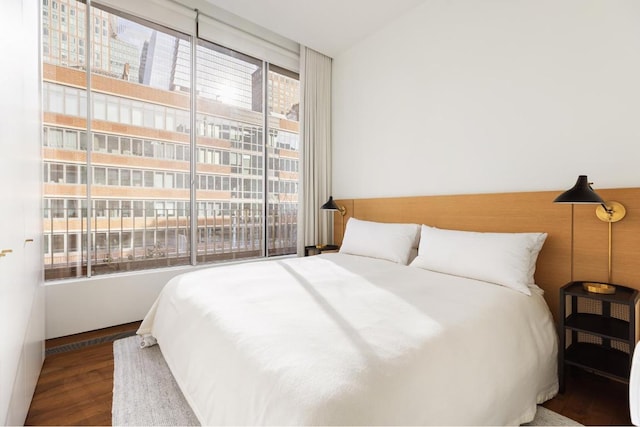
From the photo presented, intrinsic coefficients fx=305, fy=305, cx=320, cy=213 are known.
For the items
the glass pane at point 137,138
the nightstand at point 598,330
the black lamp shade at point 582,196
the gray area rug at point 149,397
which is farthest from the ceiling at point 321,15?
the gray area rug at point 149,397

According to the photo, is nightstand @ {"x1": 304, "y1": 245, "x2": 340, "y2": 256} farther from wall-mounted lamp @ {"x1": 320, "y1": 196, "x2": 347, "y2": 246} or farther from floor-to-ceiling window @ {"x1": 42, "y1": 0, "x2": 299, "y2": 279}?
wall-mounted lamp @ {"x1": 320, "y1": 196, "x2": 347, "y2": 246}

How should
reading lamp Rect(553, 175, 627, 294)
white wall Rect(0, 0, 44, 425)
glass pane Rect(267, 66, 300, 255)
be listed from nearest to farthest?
white wall Rect(0, 0, 44, 425) < reading lamp Rect(553, 175, 627, 294) < glass pane Rect(267, 66, 300, 255)

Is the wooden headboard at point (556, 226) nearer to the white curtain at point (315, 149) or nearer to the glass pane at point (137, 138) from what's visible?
the white curtain at point (315, 149)

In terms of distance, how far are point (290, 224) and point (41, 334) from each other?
240 cm

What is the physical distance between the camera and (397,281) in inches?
75.1

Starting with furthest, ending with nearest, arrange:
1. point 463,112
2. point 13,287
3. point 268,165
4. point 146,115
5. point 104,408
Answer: point 268,165 → point 146,115 → point 463,112 → point 104,408 → point 13,287

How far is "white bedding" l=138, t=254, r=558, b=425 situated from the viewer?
90cm

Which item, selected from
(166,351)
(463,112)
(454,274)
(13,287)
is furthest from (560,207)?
(13,287)

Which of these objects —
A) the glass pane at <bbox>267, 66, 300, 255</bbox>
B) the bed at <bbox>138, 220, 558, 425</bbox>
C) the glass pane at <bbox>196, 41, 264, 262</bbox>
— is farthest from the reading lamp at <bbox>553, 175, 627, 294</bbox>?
the glass pane at <bbox>196, 41, 264, 262</bbox>

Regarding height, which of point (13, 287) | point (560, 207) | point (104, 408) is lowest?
point (104, 408)

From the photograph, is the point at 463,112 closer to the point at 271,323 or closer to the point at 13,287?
the point at 271,323

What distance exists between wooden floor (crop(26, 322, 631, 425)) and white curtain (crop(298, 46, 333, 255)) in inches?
85.5

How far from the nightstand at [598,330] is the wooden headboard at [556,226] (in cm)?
12

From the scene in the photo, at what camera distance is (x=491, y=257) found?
1.90 m
